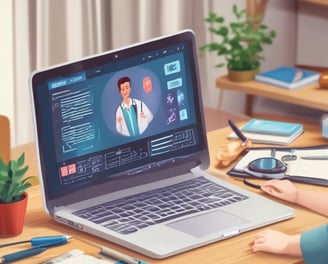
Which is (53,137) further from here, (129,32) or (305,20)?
(305,20)

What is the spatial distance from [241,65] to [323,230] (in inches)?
72.4

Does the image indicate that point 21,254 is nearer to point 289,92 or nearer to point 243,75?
point 289,92

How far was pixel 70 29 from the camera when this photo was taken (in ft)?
11.0

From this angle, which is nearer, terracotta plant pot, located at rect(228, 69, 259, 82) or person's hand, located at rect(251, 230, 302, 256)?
person's hand, located at rect(251, 230, 302, 256)

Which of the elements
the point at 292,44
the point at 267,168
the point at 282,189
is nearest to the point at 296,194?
the point at 282,189

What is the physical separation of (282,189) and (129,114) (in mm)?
364

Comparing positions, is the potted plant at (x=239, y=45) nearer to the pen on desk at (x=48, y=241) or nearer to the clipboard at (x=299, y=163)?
the clipboard at (x=299, y=163)

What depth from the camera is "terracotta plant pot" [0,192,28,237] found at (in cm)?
174

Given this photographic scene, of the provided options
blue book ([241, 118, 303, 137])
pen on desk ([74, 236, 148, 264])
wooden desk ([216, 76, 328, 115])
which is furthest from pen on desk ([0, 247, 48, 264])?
wooden desk ([216, 76, 328, 115])

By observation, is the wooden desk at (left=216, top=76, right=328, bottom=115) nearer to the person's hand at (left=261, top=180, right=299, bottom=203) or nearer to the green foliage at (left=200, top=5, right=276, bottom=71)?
the green foliage at (left=200, top=5, right=276, bottom=71)

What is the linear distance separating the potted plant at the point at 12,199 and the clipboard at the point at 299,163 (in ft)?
1.72

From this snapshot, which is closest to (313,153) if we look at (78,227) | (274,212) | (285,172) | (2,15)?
(285,172)

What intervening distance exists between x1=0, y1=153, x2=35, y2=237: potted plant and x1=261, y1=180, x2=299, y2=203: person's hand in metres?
0.52

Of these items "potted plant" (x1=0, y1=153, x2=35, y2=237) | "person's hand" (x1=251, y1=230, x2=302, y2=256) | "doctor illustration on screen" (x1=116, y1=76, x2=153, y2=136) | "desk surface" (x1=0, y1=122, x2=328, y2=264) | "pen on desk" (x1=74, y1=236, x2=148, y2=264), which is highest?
"doctor illustration on screen" (x1=116, y1=76, x2=153, y2=136)
